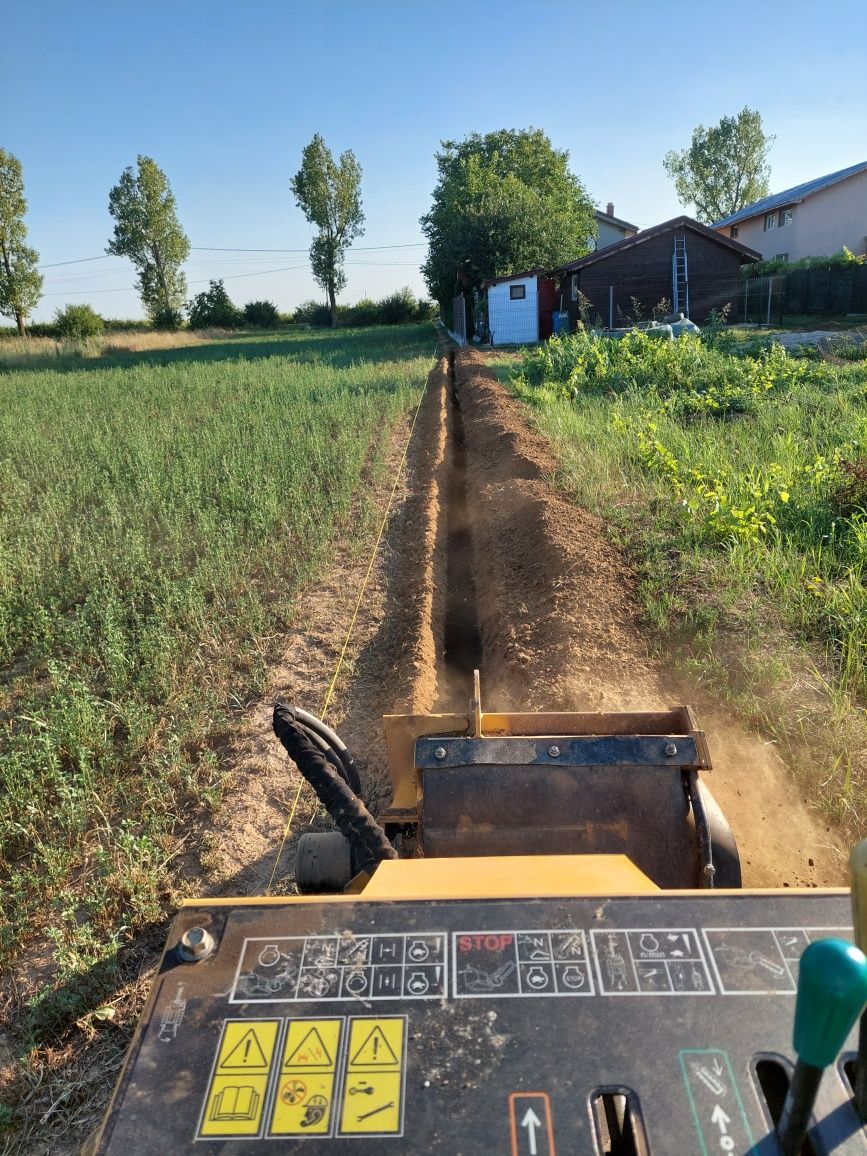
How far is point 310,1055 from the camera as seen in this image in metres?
1.06

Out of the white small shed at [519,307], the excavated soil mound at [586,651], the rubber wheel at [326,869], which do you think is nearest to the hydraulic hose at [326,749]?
the rubber wheel at [326,869]

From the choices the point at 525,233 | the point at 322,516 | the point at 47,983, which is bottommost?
the point at 47,983

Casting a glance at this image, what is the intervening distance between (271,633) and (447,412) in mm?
9458

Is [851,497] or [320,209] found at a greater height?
[320,209]

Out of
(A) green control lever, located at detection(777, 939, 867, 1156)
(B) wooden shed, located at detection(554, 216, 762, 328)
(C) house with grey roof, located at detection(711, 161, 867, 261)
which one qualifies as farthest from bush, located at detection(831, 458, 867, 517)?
(C) house with grey roof, located at detection(711, 161, 867, 261)

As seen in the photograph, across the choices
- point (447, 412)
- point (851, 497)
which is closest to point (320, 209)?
point (447, 412)

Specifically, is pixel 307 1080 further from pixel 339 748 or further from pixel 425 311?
pixel 425 311

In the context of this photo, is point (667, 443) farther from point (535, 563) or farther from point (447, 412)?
point (447, 412)

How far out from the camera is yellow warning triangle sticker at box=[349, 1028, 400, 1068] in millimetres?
1037

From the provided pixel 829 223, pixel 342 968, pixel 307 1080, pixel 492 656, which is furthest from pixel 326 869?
pixel 829 223

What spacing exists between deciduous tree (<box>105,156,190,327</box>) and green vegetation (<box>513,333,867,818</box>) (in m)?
47.1

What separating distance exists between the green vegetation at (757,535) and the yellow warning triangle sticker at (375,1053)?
121 inches

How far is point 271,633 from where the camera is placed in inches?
213

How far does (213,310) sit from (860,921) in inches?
2186
